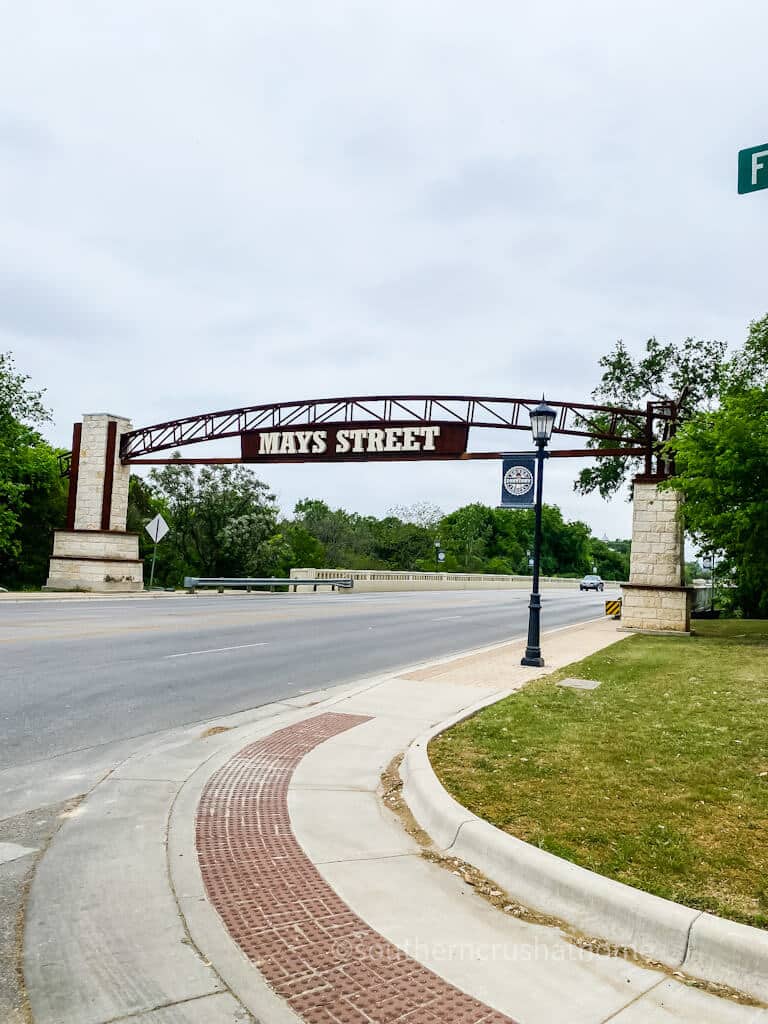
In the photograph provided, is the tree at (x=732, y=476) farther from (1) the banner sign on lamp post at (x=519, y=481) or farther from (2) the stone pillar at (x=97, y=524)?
(2) the stone pillar at (x=97, y=524)

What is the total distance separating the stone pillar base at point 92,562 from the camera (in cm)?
2997

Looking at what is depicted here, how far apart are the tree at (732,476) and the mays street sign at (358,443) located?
9.26 metres

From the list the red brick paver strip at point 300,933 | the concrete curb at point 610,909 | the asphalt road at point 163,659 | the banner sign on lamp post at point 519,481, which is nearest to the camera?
the red brick paver strip at point 300,933

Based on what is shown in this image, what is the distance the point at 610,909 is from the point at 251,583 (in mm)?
33952

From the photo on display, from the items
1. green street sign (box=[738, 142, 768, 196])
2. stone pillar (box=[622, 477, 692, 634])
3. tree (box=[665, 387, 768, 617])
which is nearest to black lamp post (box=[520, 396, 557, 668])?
tree (box=[665, 387, 768, 617])

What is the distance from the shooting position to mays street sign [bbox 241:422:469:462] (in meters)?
27.6

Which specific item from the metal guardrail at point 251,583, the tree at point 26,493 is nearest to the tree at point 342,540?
the metal guardrail at point 251,583

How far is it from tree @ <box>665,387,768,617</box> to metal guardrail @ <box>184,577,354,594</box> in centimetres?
2079

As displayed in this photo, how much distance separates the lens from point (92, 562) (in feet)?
98.4

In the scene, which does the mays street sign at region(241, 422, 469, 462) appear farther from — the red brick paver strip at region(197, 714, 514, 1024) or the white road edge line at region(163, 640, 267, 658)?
the red brick paver strip at region(197, 714, 514, 1024)

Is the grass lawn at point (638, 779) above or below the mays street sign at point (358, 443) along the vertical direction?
below

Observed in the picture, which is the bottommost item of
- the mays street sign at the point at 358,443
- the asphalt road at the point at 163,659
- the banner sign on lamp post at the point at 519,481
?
the asphalt road at the point at 163,659

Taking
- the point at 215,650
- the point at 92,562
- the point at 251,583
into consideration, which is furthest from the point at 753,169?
the point at 251,583

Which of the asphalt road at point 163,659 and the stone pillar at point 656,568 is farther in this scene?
the stone pillar at point 656,568
